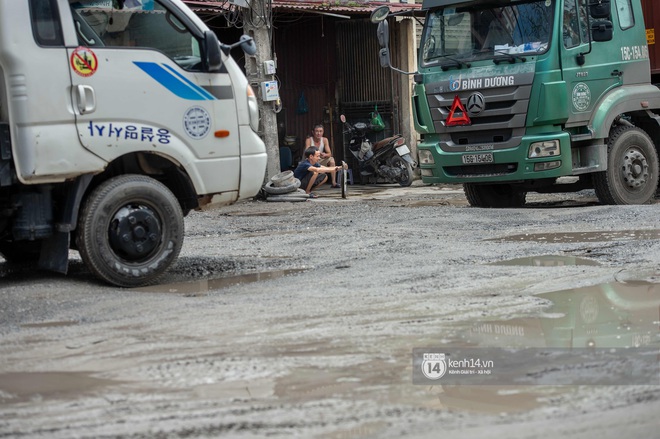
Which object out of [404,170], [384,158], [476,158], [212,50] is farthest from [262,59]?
[212,50]

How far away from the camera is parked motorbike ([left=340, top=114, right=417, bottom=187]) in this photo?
19.8 meters

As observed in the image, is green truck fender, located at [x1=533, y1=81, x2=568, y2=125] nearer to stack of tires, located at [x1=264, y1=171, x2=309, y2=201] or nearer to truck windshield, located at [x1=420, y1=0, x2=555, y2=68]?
→ truck windshield, located at [x1=420, y1=0, x2=555, y2=68]

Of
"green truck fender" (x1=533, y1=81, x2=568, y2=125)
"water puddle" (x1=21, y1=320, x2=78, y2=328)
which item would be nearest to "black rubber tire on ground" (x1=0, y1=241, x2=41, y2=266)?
"water puddle" (x1=21, y1=320, x2=78, y2=328)

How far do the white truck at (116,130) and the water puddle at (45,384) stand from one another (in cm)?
266

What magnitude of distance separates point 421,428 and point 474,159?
29.9ft

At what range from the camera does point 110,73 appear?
7820mm

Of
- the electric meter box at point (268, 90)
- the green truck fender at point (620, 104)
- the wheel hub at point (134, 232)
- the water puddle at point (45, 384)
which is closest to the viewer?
the water puddle at point (45, 384)

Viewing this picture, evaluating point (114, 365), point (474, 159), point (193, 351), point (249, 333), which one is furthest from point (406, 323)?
point (474, 159)

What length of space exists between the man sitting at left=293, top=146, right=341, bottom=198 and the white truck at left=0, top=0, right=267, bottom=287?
9.20 metres

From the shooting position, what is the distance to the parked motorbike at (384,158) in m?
19.8

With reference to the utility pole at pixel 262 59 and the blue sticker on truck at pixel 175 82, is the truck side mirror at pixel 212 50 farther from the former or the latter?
the utility pole at pixel 262 59

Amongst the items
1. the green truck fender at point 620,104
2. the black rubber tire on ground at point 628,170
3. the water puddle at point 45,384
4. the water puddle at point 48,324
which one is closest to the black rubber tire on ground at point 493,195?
the black rubber tire on ground at point 628,170

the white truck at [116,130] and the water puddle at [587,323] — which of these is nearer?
the water puddle at [587,323]

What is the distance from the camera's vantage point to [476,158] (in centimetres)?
1298
